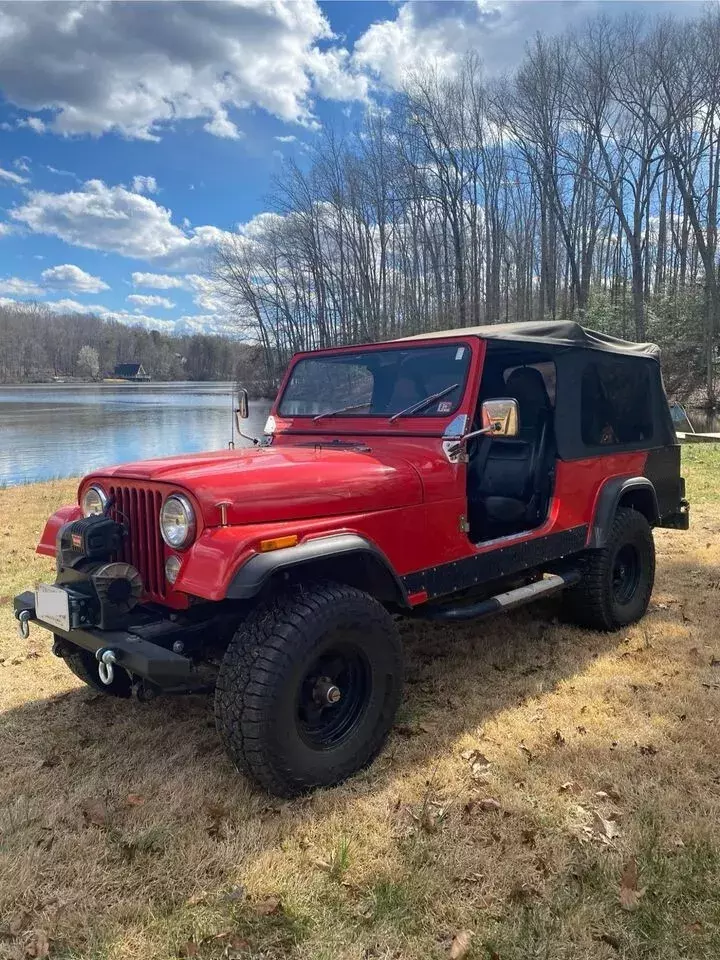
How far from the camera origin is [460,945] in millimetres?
2088

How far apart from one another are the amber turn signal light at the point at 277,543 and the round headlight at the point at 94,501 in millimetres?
957

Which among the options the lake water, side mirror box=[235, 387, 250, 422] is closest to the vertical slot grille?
side mirror box=[235, 387, 250, 422]

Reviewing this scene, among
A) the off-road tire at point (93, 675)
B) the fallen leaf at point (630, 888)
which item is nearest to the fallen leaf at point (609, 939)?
the fallen leaf at point (630, 888)

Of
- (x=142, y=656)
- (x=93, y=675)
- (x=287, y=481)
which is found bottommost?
(x=93, y=675)

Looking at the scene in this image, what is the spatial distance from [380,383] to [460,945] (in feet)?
9.16

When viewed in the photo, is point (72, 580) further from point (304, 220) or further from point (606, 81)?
point (304, 220)

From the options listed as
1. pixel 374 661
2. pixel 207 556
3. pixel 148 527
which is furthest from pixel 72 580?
pixel 374 661

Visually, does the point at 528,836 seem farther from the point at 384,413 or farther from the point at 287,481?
the point at 384,413

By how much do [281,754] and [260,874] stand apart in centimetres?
42

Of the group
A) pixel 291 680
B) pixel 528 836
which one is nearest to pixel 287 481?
pixel 291 680

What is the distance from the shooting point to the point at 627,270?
29078 mm

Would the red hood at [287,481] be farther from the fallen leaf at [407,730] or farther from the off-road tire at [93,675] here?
the fallen leaf at [407,730]

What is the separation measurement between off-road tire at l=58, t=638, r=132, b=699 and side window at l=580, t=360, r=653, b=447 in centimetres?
313

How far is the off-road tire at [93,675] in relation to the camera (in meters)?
3.52
